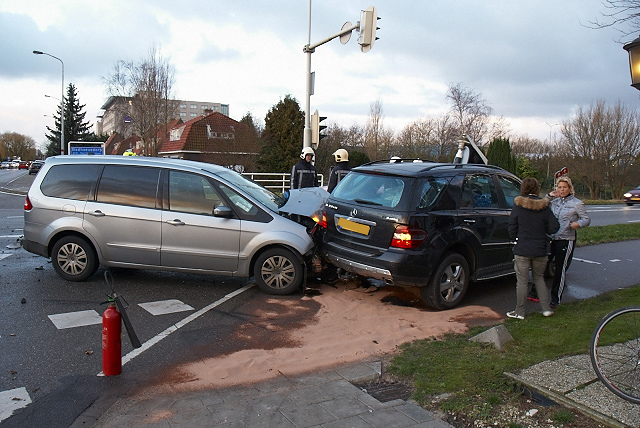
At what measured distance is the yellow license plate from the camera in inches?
256

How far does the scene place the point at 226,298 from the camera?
271 inches

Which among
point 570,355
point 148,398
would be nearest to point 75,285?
point 148,398

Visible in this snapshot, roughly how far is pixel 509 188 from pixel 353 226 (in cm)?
272

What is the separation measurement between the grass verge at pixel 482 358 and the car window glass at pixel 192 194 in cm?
346

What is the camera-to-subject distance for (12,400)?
12.9ft

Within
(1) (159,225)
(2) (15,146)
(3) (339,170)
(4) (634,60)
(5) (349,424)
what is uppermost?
(2) (15,146)

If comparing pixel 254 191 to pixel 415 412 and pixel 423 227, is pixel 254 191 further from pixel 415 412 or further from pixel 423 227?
pixel 415 412

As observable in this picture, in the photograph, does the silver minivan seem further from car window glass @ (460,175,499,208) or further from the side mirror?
car window glass @ (460,175,499,208)

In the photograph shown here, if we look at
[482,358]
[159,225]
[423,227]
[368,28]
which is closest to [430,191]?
[423,227]

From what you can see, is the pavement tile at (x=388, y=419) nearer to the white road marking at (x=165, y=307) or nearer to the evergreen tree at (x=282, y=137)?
the white road marking at (x=165, y=307)

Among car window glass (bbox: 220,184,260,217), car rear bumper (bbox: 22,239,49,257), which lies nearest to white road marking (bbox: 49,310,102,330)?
car rear bumper (bbox: 22,239,49,257)

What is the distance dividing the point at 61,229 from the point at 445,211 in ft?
17.4

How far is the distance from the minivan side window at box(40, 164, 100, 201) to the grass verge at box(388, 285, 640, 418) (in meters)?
5.10

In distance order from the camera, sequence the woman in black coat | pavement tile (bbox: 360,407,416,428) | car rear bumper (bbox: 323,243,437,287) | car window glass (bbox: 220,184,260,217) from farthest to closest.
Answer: car window glass (bbox: 220,184,260,217)
car rear bumper (bbox: 323,243,437,287)
the woman in black coat
pavement tile (bbox: 360,407,416,428)
